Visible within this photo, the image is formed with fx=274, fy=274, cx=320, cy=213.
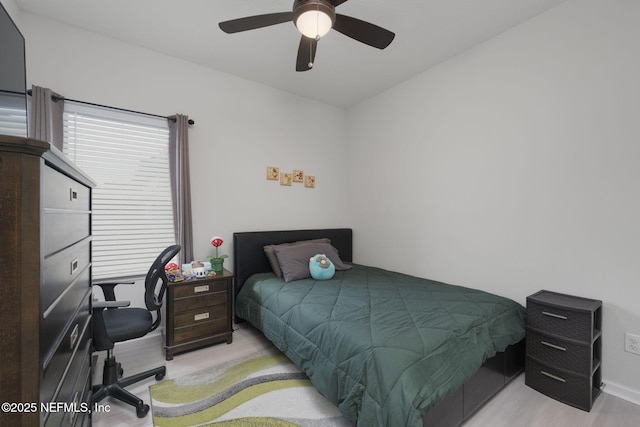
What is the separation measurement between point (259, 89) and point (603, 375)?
4.01 metres

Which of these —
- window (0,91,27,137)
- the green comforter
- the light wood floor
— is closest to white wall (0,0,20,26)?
window (0,91,27,137)

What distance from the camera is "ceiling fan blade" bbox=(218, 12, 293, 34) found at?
168cm

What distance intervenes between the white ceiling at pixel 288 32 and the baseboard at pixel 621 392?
2.77 meters

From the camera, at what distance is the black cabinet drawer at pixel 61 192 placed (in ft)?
2.57

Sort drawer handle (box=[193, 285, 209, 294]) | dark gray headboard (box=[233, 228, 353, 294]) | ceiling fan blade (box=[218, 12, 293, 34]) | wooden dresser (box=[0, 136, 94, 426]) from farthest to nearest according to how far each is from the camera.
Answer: dark gray headboard (box=[233, 228, 353, 294]) → drawer handle (box=[193, 285, 209, 294]) → ceiling fan blade (box=[218, 12, 293, 34]) → wooden dresser (box=[0, 136, 94, 426])

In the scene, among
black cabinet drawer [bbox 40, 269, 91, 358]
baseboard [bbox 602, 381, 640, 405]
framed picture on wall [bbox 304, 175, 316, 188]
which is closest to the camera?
black cabinet drawer [bbox 40, 269, 91, 358]

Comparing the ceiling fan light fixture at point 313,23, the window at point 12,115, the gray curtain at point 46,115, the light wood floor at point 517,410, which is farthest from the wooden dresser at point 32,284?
the gray curtain at point 46,115

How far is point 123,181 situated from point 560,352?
369 cm

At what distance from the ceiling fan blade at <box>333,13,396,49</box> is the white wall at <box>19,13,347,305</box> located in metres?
1.73

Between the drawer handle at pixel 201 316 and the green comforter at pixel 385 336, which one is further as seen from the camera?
the drawer handle at pixel 201 316

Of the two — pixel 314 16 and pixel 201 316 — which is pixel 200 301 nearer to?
pixel 201 316

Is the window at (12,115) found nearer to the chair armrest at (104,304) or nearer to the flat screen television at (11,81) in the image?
the flat screen television at (11,81)

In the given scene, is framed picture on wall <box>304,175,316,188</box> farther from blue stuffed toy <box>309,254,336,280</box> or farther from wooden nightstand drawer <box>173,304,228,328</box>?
wooden nightstand drawer <box>173,304,228,328</box>

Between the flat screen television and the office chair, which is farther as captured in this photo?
the office chair
